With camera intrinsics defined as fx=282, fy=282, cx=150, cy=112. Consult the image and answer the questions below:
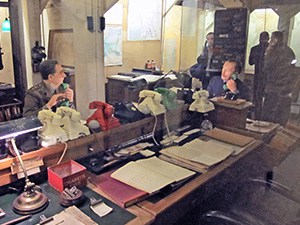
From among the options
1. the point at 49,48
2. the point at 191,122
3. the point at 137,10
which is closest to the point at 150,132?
the point at 191,122

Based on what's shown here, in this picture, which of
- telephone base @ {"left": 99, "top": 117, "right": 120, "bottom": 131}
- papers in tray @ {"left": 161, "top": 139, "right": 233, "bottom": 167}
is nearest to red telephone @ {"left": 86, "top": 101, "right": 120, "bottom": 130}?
telephone base @ {"left": 99, "top": 117, "right": 120, "bottom": 131}

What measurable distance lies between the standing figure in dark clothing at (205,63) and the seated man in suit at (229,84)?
2.1 inches

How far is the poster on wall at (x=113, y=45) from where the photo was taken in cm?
221

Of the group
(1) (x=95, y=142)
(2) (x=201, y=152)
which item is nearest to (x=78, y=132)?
(1) (x=95, y=142)

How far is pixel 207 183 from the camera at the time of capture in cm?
Answer: 137

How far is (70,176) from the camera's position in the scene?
1214mm

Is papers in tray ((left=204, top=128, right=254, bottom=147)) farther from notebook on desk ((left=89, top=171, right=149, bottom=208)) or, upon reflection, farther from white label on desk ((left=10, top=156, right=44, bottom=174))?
white label on desk ((left=10, top=156, right=44, bottom=174))

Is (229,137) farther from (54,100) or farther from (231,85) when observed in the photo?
(54,100)

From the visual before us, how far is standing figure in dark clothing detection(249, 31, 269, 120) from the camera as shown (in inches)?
73.2

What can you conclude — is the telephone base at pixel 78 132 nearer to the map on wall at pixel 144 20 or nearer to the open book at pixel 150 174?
the open book at pixel 150 174

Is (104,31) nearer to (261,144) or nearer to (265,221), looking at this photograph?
(261,144)

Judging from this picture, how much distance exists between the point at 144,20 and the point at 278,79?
1.24m

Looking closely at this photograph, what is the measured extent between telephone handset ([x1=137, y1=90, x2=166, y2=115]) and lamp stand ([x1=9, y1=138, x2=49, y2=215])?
85cm

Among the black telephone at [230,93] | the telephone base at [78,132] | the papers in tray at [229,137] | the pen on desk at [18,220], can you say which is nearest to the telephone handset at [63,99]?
the telephone base at [78,132]
